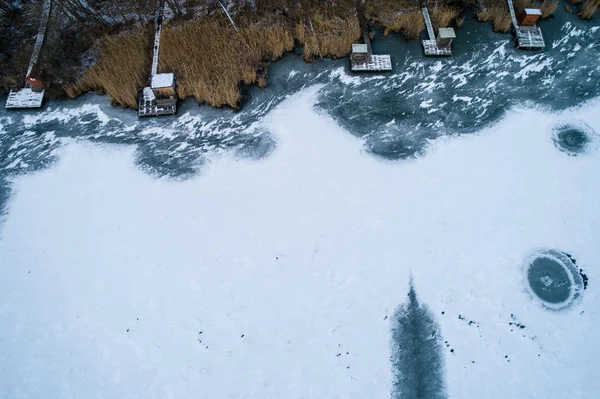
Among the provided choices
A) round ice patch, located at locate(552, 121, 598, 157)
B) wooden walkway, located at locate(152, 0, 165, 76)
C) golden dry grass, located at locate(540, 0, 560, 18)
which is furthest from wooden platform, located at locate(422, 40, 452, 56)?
wooden walkway, located at locate(152, 0, 165, 76)

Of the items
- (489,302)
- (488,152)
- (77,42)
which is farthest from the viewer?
(77,42)

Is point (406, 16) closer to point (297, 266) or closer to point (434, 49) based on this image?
point (434, 49)

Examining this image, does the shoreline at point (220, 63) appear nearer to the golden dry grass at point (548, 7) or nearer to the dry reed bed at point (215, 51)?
the dry reed bed at point (215, 51)

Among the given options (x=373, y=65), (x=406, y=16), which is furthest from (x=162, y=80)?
(x=406, y=16)

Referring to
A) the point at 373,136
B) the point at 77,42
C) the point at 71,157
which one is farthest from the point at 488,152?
the point at 77,42

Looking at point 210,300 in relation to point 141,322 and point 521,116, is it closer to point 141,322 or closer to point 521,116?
point 141,322

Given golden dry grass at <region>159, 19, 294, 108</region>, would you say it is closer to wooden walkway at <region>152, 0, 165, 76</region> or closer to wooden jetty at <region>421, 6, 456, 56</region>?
wooden walkway at <region>152, 0, 165, 76</region>
